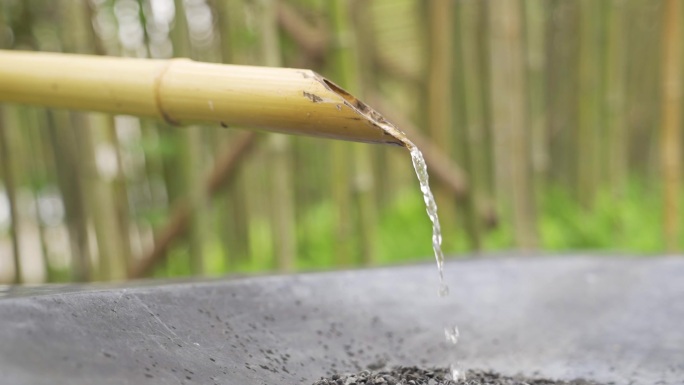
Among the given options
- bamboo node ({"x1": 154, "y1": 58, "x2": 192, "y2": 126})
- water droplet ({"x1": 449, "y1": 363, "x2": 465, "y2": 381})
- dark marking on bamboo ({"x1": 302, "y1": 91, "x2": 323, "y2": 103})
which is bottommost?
water droplet ({"x1": 449, "y1": 363, "x2": 465, "y2": 381})

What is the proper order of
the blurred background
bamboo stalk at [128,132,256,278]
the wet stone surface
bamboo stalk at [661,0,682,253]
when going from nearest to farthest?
the wet stone surface → the blurred background → bamboo stalk at [661,0,682,253] → bamboo stalk at [128,132,256,278]

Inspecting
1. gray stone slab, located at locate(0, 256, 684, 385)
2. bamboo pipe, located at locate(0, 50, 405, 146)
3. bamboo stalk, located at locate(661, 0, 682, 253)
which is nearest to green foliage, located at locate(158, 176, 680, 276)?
bamboo stalk, located at locate(661, 0, 682, 253)

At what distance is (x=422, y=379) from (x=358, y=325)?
18 centimetres

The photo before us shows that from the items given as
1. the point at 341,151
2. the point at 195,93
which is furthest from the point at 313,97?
the point at 341,151

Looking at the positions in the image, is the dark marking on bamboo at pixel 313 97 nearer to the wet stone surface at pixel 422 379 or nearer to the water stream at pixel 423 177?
the water stream at pixel 423 177

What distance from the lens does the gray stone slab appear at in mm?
600

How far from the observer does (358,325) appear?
969 mm

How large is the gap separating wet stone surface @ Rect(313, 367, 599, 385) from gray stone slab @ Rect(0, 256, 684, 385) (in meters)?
0.05

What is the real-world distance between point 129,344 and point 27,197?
3529mm

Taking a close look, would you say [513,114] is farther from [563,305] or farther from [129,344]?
[129,344]

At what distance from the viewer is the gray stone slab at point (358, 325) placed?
1.97 feet

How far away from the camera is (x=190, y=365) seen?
26.1 inches

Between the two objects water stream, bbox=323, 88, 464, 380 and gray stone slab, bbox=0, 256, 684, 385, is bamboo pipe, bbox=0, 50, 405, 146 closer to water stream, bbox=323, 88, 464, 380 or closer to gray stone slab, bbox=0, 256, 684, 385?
water stream, bbox=323, 88, 464, 380

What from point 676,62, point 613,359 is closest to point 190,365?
point 613,359
